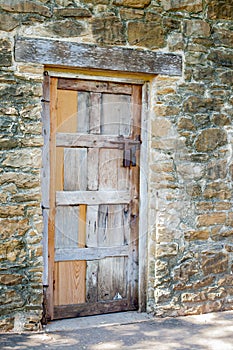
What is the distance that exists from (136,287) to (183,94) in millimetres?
1815

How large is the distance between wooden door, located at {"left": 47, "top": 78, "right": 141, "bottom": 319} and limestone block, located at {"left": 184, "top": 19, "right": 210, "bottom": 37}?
0.67 metres

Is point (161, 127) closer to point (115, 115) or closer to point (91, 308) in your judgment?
point (115, 115)

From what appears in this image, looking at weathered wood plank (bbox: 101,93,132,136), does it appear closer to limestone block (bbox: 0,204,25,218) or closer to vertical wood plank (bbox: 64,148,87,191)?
vertical wood plank (bbox: 64,148,87,191)

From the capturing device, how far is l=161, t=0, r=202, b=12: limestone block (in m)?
4.13

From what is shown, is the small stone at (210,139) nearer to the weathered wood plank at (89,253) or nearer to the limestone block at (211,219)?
the limestone block at (211,219)

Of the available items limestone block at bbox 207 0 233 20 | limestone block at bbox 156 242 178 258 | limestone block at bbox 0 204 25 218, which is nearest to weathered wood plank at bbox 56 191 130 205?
limestone block at bbox 0 204 25 218

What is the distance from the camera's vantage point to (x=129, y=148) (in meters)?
4.24

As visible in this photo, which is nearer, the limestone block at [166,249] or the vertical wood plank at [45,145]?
the vertical wood plank at [45,145]

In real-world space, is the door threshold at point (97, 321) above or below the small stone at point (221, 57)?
below

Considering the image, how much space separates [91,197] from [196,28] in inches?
70.2

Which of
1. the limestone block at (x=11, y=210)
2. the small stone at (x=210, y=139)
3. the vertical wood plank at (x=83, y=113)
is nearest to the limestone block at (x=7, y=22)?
the vertical wood plank at (x=83, y=113)

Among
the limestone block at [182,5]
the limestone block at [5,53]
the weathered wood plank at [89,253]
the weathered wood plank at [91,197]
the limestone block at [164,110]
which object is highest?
the limestone block at [182,5]

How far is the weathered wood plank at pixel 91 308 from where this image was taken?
4110mm

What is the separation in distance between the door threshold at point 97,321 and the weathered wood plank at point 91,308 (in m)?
0.04
